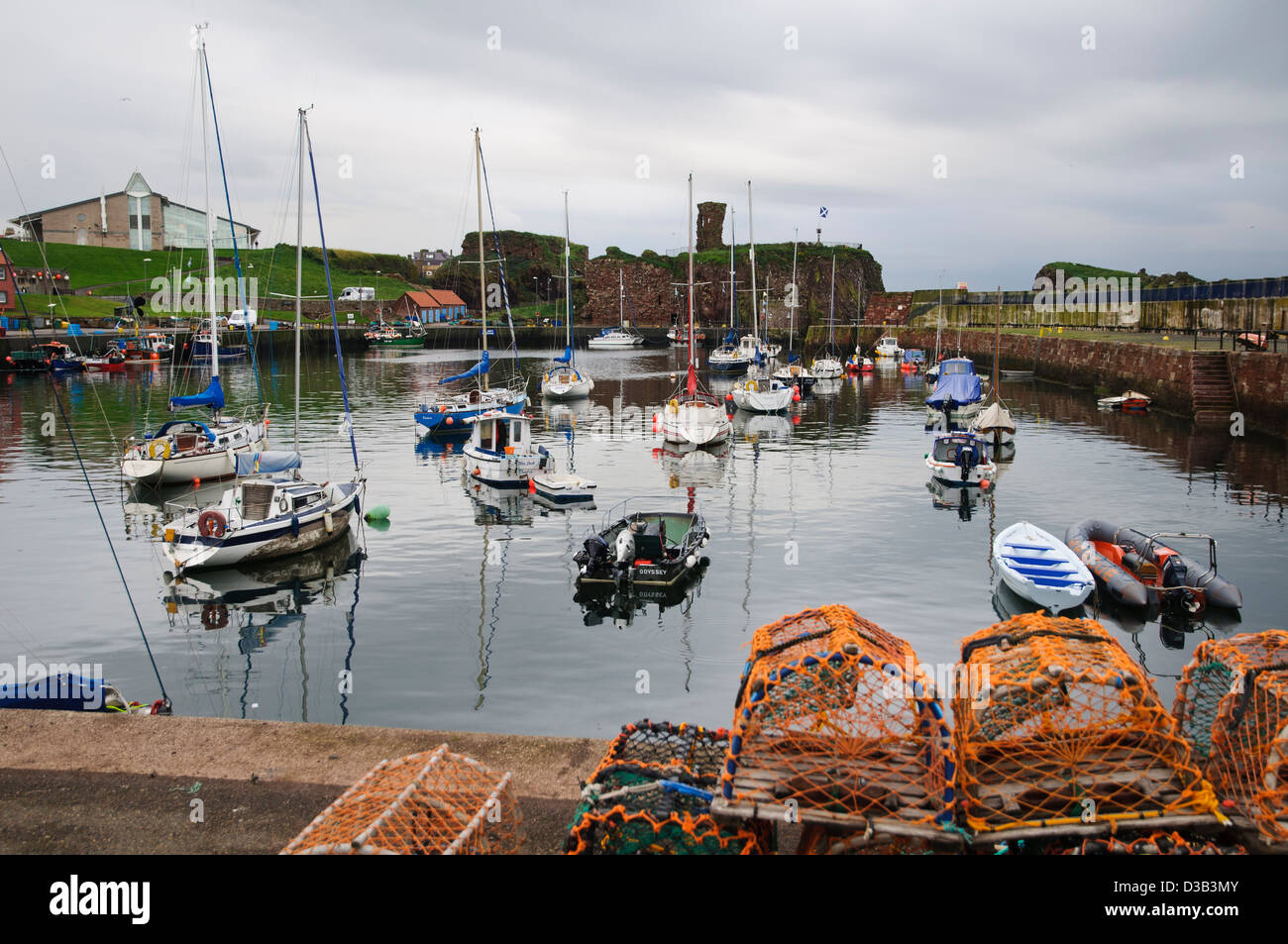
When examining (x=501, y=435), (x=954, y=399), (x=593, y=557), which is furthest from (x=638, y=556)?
(x=954, y=399)

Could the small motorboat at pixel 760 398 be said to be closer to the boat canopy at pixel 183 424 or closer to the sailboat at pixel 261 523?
the boat canopy at pixel 183 424

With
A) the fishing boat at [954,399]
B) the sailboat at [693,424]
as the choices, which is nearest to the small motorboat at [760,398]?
the fishing boat at [954,399]

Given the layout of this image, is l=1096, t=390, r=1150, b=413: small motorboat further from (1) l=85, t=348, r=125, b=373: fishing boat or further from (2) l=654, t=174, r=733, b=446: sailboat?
(1) l=85, t=348, r=125, b=373: fishing boat

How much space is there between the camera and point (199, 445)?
29.3m

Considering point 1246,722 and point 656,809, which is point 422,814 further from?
point 1246,722

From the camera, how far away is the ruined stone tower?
127 m

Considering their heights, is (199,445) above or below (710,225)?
below

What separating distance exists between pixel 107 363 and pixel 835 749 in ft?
252

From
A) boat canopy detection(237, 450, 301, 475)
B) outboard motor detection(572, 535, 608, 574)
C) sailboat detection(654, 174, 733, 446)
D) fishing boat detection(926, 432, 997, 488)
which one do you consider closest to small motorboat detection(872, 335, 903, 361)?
sailboat detection(654, 174, 733, 446)

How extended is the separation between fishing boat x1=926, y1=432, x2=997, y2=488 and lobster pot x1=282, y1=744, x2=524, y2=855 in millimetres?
23917

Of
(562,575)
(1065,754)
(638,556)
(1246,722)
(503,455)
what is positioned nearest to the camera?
(1065,754)

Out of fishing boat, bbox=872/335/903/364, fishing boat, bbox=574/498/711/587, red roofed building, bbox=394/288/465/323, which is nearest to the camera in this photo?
fishing boat, bbox=574/498/711/587

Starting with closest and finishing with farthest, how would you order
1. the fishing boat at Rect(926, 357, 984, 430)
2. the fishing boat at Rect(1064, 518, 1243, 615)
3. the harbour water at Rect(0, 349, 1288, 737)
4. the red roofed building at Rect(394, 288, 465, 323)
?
the harbour water at Rect(0, 349, 1288, 737), the fishing boat at Rect(1064, 518, 1243, 615), the fishing boat at Rect(926, 357, 984, 430), the red roofed building at Rect(394, 288, 465, 323)

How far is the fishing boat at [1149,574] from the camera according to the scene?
15.9 meters
